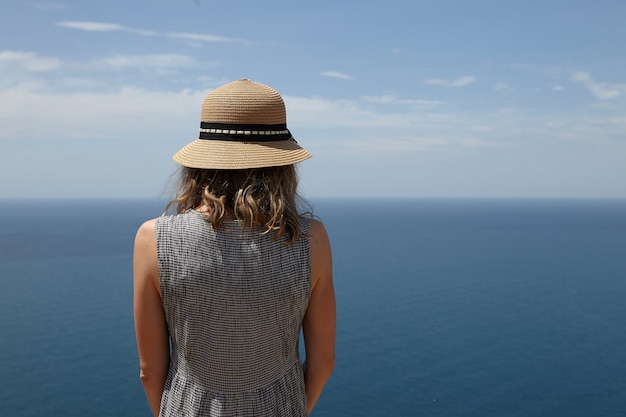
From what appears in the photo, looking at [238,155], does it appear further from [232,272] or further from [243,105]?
[232,272]

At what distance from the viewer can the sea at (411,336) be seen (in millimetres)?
34031

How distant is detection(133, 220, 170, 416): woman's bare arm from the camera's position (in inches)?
63.2

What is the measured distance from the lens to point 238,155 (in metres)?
1.64

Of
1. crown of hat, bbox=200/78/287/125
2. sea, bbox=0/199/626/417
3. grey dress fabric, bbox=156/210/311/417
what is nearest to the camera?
grey dress fabric, bbox=156/210/311/417

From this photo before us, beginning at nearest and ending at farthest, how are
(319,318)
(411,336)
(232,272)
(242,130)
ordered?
(232,272)
(242,130)
(319,318)
(411,336)

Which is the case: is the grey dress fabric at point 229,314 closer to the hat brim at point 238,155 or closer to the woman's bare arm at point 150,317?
the woman's bare arm at point 150,317

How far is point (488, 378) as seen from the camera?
3744 centimetres

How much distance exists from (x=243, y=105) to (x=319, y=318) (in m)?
0.74

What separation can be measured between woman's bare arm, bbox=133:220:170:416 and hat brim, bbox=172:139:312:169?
246 mm

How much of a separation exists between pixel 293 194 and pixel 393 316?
4894 centimetres

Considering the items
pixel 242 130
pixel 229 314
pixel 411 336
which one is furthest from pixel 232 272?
pixel 411 336

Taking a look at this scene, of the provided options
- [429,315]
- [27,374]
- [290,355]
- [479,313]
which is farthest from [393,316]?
[290,355]

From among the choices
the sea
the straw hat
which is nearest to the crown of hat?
the straw hat

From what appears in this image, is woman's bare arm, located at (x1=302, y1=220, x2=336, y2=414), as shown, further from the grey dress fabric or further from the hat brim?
the hat brim
